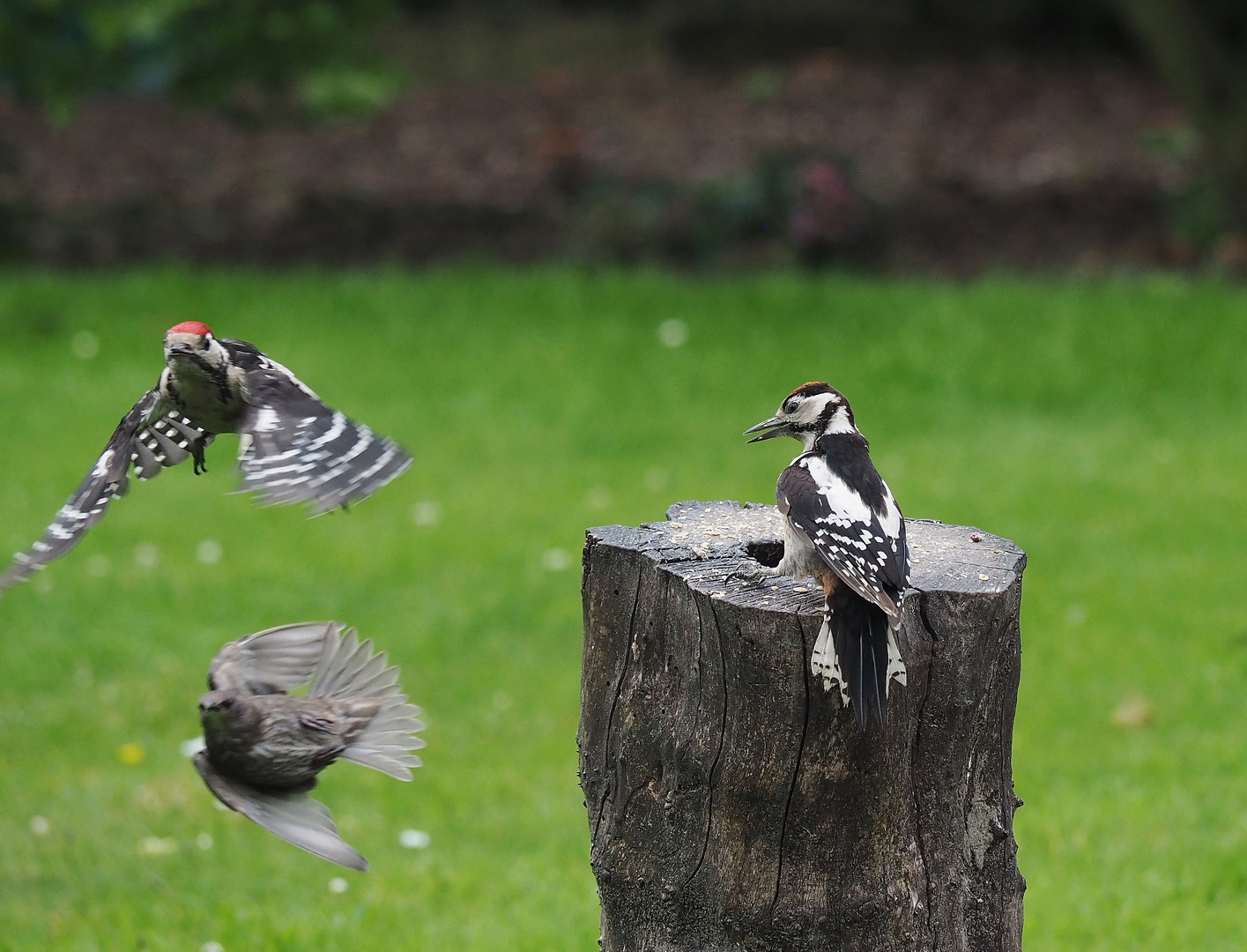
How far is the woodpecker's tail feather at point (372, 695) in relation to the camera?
3.37 metres

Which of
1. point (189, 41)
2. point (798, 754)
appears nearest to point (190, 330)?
point (798, 754)

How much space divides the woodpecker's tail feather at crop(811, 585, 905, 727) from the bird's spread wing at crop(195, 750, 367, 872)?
3.20ft

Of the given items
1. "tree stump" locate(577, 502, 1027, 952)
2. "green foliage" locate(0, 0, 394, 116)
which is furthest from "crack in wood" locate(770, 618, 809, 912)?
"green foliage" locate(0, 0, 394, 116)

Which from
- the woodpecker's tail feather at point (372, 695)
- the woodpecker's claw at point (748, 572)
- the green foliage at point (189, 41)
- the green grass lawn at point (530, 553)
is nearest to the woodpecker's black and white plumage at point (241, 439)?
the woodpecker's tail feather at point (372, 695)

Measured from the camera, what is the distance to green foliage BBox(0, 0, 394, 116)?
9.88 m

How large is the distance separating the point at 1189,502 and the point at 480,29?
12.2 m

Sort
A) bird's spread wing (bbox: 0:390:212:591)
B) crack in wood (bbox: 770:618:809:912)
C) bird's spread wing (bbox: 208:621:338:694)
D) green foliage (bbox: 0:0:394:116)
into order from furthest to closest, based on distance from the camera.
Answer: green foliage (bbox: 0:0:394:116)
bird's spread wing (bbox: 208:621:338:694)
bird's spread wing (bbox: 0:390:212:591)
crack in wood (bbox: 770:618:809:912)

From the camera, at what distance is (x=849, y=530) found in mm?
2906

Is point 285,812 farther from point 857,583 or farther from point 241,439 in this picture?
point 857,583

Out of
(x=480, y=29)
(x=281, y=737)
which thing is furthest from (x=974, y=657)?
(x=480, y=29)

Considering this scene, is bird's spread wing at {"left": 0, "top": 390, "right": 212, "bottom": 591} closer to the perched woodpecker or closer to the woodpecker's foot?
the woodpecker's foot

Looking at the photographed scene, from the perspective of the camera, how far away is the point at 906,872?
3072mm

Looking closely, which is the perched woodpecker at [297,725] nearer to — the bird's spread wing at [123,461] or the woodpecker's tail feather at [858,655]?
the bird's spread wing at [123,461]

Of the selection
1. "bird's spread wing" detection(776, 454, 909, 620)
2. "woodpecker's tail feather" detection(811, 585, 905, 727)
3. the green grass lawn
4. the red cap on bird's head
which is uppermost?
the red cap on bird's head
